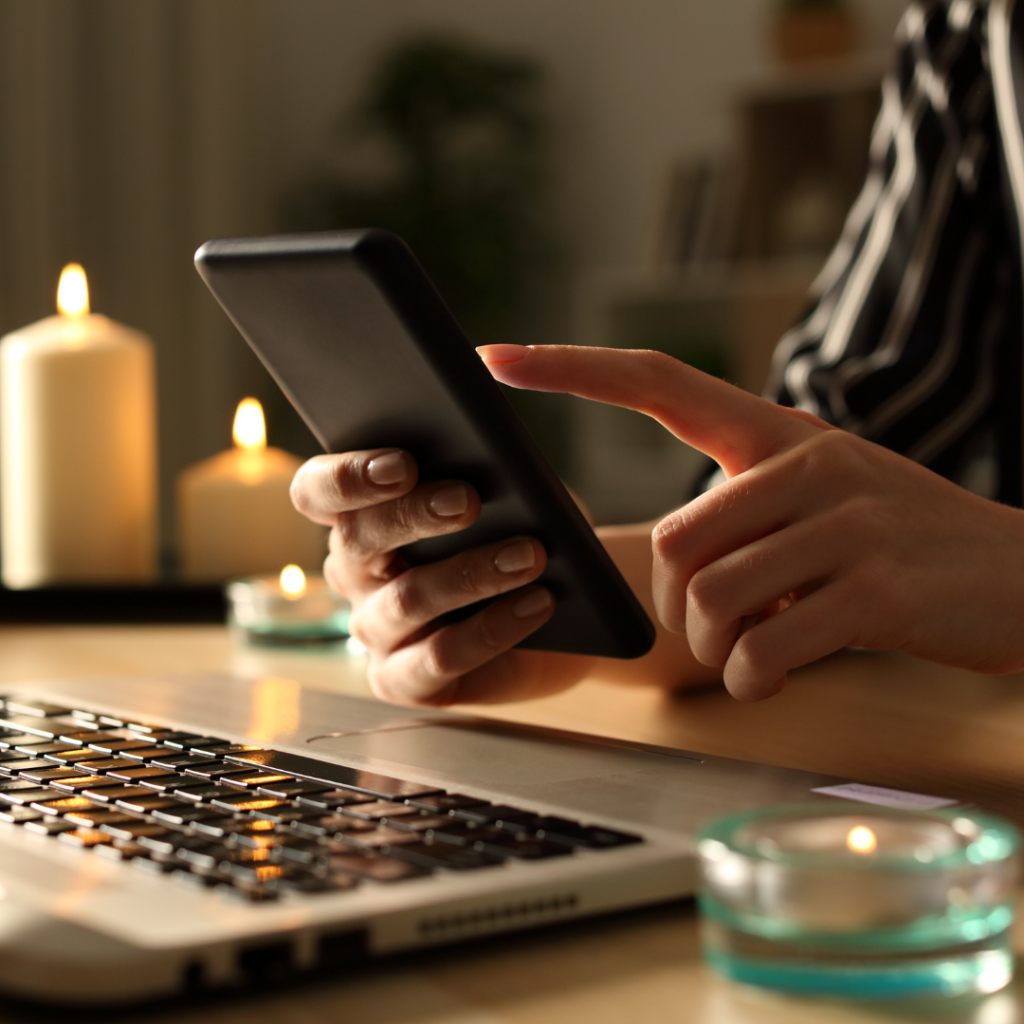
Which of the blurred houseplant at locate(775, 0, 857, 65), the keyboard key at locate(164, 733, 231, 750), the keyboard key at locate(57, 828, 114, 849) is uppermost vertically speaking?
the blurred houseplant at locate(775, 0, 857, 65)

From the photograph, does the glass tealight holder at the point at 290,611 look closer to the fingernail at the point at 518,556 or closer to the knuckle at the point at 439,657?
the knuckle at the point at 439,657

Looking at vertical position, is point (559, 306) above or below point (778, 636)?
below

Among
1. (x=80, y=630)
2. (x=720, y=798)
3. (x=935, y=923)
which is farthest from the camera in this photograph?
(x=80, y=630)

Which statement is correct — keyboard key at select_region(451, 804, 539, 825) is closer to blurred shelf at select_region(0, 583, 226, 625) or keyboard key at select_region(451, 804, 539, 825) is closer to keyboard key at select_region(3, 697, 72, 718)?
keyboard key at select_region(3, 697, 72, 718)

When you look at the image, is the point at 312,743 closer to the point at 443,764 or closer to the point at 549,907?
the point at 443,764

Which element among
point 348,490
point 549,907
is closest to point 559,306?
point 348,490

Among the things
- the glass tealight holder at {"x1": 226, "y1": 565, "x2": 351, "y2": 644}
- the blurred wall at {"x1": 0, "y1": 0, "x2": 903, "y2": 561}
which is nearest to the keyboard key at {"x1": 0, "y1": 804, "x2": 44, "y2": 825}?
the glass tealight holder at {"x1": 226, "y1": 565, "x2": 351, "y2": 644}

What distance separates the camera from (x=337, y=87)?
12.2 ft

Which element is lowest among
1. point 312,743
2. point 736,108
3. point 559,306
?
point 559,306

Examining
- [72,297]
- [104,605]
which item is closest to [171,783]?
[104,605]

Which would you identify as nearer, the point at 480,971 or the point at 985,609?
the point at 480,971

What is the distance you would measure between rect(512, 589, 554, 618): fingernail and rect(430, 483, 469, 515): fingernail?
0.07 meters

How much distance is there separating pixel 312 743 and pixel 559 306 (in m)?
3.30

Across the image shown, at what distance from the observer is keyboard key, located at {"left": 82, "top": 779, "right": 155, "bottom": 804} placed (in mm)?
415
